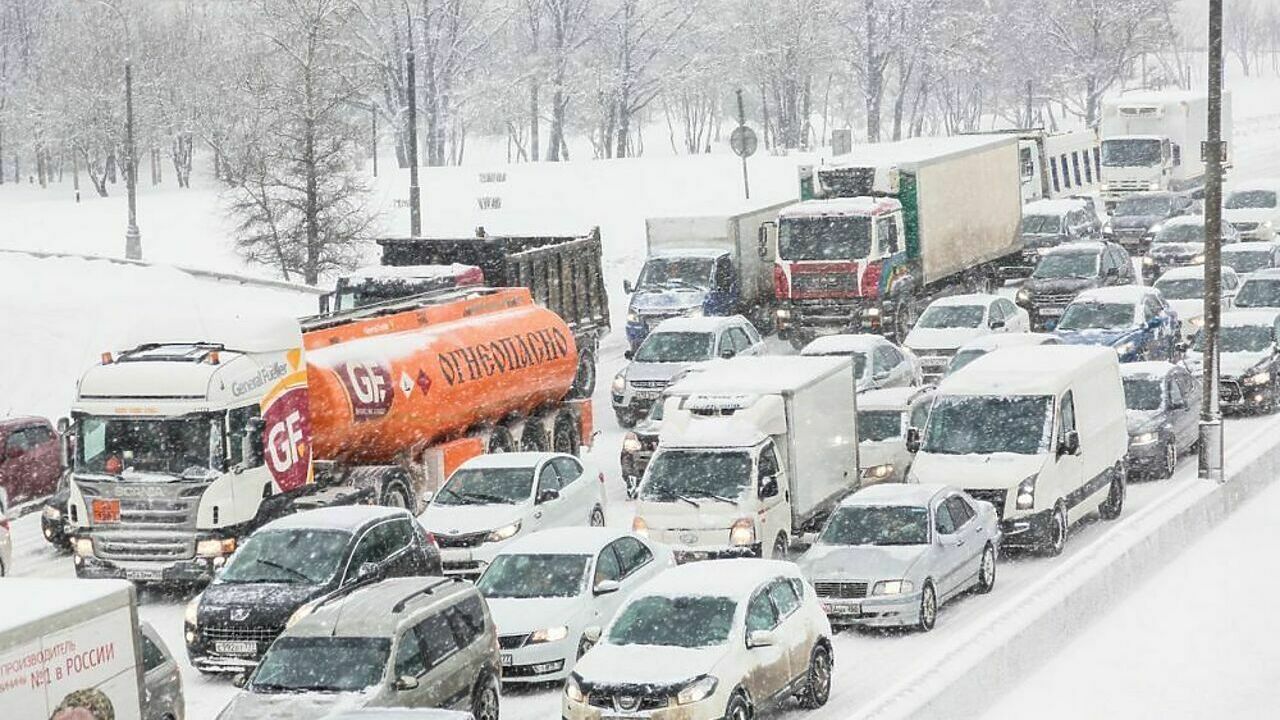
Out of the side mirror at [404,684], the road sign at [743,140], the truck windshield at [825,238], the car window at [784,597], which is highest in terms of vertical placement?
the road sign at [743,140]

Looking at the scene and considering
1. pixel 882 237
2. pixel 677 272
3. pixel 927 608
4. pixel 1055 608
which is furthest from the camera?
pixel 677 272

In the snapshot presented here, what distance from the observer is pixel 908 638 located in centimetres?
2080

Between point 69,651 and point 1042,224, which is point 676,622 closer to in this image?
point 69,651

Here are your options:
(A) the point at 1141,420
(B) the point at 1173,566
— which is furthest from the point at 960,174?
(B) the point at 1173,566

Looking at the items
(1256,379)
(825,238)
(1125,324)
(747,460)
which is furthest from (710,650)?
(825,238)

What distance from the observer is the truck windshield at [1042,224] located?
161 feet

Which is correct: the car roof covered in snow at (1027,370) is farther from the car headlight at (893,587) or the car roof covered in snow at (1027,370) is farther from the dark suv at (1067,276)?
the dark suv at (1067,276)

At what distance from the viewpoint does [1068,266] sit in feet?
137

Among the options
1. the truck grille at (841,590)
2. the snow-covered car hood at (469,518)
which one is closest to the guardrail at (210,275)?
the snow-covered car hood at (469,518)

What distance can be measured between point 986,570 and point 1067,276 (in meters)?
19.9

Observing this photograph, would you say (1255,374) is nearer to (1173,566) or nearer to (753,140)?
(1173,566)

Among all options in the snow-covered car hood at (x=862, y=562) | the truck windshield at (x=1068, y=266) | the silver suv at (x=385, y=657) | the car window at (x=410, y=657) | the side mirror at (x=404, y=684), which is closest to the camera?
the silver suv at (x=385, y=657)

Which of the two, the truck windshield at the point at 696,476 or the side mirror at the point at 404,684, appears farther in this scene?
the truck windshield at the point at 696,476

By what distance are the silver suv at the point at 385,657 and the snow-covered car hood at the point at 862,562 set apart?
4.73 metres
